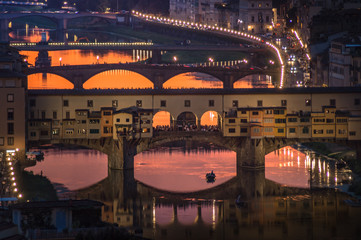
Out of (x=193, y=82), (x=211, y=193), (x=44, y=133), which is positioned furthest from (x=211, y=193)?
(x=193, y=82)

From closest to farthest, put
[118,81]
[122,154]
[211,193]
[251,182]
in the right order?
[211,193], [251,182], [122,154], [118,81]

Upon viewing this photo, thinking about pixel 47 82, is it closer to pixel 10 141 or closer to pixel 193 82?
pixel 193 82

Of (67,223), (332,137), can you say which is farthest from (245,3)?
(67,223)

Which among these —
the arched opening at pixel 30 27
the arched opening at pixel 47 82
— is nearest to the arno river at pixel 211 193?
the arched opening at pixel 47 82

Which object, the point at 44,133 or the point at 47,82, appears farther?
the point at 47,82

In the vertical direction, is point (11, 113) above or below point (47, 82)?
below

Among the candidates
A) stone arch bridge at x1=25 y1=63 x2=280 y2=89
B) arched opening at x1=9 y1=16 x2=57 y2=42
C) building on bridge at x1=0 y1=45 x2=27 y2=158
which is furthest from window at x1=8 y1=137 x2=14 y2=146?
arched opening at x1=9 y1=16 x2=57 y2=42
